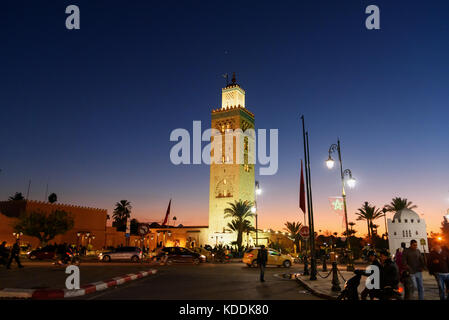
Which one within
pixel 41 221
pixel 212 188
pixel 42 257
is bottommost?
pixel 42 257

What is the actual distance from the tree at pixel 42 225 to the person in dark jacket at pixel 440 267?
43.7 metres

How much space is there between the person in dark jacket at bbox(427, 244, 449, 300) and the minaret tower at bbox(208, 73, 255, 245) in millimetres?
47384

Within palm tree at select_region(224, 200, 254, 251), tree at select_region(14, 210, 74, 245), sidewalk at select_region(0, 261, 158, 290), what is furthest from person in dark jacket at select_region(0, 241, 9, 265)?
palm tree at select_region(224, 200, 254, 251)

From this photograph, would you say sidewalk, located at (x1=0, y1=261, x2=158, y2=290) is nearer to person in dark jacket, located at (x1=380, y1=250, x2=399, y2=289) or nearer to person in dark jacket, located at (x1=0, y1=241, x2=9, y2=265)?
person in dark jacket, located at (x1=0, y1=241, x2=9, y2=265)

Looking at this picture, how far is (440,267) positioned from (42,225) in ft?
144

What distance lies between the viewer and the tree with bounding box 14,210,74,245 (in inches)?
1649

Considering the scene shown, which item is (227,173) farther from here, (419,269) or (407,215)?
(419,269)

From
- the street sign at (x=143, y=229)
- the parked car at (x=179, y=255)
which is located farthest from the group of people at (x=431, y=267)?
the parked car at (x=179, y=255)

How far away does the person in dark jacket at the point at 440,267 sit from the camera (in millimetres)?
8992

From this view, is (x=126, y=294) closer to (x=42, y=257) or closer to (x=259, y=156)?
(x=42, y=257)

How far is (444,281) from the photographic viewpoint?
9.07 meters

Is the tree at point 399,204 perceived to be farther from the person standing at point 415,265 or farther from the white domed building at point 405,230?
the person standing at point 415,265
